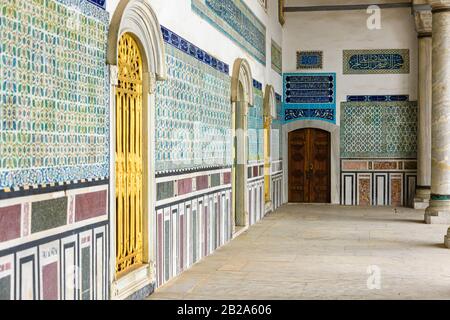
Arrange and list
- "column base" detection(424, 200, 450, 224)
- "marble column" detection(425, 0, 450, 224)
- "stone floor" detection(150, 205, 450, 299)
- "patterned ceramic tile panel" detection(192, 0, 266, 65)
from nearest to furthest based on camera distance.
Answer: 1. "stone floor" detection(150, 205, 450, 299)
2. "patterned ceramic tile panel" detection(192, 0, 266, 65)
3. "marble column" detection(425, 0, 450, 224)
4. "column base" detection(424, 200, 450, 224)

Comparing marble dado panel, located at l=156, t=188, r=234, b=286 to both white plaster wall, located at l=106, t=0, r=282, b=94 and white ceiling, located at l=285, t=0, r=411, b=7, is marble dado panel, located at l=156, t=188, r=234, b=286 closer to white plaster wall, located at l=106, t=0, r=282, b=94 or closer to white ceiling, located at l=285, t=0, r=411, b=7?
white plaster wall, located at l=106, t=0, r=282, b=94

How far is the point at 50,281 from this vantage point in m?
3.72

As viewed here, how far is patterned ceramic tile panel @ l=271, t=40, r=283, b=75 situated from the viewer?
12828 millimetres

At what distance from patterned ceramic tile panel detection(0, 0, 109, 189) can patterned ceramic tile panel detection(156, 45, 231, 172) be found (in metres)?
1.40

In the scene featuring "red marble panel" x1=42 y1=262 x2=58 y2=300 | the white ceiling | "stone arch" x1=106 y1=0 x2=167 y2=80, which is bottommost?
"red marble panel" x1=42 y1=262 x2=58 y2=300

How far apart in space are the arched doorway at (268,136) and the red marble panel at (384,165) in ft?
8.94

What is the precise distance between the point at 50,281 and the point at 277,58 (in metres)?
10.2

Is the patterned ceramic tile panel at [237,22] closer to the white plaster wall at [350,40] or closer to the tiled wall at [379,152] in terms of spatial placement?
the white plaster wall at [350,40]

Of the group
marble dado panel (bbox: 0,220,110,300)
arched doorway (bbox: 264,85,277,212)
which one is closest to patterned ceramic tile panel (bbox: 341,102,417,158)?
arched doorway (bbox: 264,85,277,212)

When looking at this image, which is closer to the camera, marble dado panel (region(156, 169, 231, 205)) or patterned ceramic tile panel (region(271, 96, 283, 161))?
marble dado panel (region(156, 169, 231, 205))

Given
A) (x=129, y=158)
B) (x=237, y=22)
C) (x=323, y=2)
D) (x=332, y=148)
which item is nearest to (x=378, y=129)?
(x=332, y=148)

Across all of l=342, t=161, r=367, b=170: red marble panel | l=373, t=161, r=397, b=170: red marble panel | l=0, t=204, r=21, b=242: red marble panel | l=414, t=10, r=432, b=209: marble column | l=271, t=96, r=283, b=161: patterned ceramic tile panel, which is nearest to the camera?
l=0, t=204, r=21, b=242: red marble panel

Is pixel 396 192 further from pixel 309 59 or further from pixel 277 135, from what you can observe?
pixel 309 59
